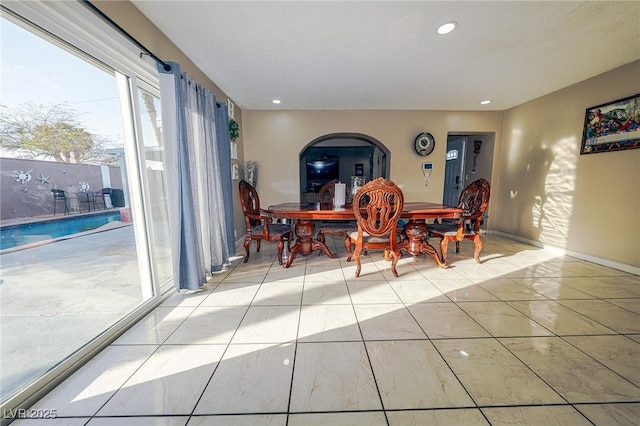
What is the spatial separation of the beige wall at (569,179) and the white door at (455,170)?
2.91 ft

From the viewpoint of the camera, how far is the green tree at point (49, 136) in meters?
1.13

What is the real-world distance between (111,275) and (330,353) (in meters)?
2.26

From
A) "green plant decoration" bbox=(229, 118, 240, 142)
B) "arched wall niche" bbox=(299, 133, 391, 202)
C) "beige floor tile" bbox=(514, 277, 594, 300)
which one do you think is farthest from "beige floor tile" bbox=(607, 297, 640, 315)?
"arched wall niche" bbox=(299, 133, 391, 202)

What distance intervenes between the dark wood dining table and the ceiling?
1.61 m

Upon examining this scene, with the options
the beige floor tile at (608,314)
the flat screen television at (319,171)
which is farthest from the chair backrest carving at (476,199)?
the flat screen television at (319,171)

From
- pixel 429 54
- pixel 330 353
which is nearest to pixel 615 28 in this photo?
pixel 429 54

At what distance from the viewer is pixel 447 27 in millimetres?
1825

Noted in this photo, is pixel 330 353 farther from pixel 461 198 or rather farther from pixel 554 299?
pixel 461 198

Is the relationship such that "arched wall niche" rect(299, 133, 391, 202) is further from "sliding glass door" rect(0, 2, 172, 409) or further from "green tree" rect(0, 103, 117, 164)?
"green tree" rect(0, 103, 117, 164)

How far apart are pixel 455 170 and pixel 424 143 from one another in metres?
1.88

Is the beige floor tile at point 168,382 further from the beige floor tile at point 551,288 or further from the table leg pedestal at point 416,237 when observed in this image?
the beige floor tile at point 551,288

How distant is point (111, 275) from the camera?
6.97 ft

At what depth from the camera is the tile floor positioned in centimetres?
96

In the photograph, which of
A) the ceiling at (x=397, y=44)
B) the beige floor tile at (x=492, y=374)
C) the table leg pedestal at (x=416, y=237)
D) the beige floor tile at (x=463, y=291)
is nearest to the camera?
the beige floor tile at (x=492, y=374)
